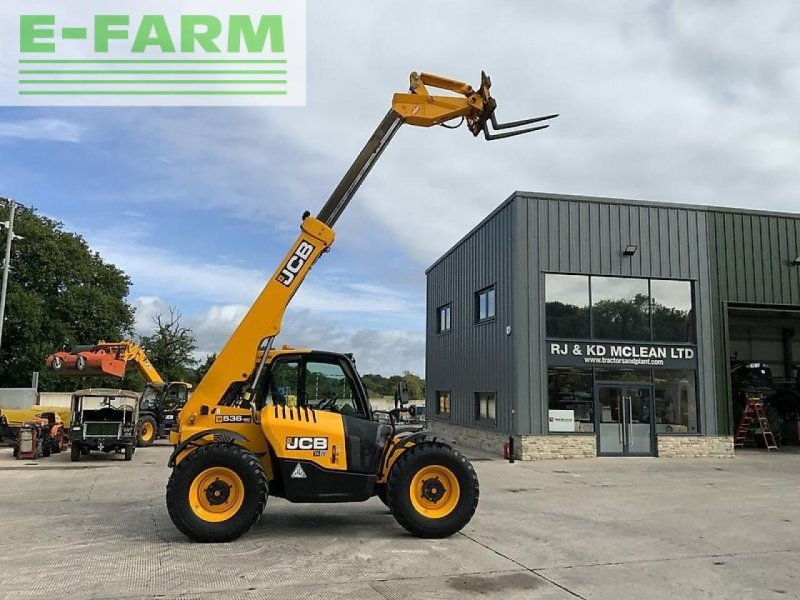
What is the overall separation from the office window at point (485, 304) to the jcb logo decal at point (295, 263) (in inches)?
477

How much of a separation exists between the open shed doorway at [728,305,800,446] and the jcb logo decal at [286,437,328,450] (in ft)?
54.8

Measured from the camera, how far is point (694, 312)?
19.7 metres

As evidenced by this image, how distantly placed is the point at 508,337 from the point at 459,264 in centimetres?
598

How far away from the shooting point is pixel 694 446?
62.2 feet

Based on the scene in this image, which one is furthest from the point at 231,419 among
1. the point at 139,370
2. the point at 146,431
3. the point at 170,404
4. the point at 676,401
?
the point at 170,404

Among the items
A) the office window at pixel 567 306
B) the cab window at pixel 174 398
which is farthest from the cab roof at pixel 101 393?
the office window at pixel 567 306

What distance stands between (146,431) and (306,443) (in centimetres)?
1570

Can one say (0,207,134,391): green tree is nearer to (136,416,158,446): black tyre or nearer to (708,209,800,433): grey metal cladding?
(136,416,158,446): black tyre

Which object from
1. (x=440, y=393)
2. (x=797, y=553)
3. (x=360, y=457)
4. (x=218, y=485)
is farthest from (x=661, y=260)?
(x=218, y=485)

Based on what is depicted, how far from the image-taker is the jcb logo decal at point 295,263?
8.87 meters

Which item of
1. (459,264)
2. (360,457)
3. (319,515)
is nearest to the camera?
(360,457)

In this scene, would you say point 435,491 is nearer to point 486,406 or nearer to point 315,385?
point 315,385

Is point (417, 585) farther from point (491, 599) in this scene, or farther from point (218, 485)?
point (218, 485)

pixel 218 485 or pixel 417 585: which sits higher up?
pixel 218 485
